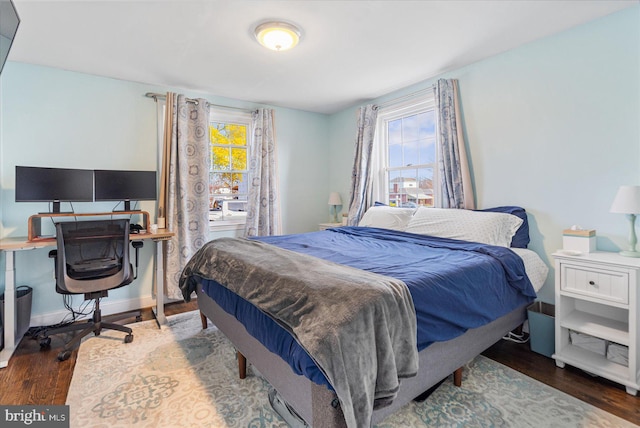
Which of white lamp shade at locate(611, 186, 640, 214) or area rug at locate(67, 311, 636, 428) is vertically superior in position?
white lamp shade at locate(611, 186, 640, 214)

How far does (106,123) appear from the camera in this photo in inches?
125

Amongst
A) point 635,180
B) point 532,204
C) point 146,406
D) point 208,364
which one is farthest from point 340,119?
point 146,406

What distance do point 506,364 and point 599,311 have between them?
32.1 inches

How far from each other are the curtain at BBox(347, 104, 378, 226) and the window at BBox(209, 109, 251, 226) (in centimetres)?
147

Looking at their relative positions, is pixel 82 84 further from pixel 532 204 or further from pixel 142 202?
pixel 532 204

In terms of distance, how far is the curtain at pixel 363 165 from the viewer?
3967 millimetres

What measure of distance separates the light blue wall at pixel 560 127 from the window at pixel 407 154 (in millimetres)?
531

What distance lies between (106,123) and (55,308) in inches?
75.1

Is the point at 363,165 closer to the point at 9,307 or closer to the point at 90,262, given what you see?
the point at 90,262

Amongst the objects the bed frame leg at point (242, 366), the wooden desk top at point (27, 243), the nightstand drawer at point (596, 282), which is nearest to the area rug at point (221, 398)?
the bed frame leg at point (242, 366)

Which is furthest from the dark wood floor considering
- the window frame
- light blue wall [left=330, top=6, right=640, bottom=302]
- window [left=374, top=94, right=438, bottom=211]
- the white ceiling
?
the white ceiling

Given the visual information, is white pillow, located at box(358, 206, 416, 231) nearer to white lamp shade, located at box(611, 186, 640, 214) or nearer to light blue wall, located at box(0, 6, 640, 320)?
light blue wall, located at box(0, 6, 640, 320)

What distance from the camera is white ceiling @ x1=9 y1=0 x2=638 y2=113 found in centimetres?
207

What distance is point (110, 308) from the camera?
320 cm
